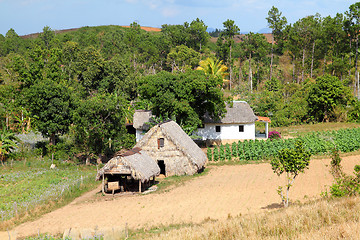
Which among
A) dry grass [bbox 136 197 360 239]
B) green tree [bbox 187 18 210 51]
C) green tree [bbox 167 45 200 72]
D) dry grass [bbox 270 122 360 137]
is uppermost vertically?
green tree [bbox 187 18 210 51]

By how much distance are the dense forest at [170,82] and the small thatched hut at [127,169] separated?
5348 millimetres

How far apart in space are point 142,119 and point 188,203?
15969mm

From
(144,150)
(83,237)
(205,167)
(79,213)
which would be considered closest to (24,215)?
(79,213)

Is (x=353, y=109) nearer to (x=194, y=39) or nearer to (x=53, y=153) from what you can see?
(x=53, y=153)

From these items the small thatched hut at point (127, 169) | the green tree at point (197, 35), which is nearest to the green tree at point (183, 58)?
the green tree at point (197, 35)

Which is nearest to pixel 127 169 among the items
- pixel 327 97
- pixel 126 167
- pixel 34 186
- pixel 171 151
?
pixel 126 167

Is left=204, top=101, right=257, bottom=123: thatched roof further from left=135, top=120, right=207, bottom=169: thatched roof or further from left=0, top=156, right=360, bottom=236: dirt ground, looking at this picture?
left=0, top=156, right=360, bottom=236: dirt ground

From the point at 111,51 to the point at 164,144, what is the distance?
4995cm

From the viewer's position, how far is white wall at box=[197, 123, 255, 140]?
34.8 metres

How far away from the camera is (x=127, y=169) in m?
21.8

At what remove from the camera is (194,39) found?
72.4 meters

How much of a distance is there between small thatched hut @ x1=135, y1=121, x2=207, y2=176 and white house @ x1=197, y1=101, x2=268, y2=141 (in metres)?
8.94

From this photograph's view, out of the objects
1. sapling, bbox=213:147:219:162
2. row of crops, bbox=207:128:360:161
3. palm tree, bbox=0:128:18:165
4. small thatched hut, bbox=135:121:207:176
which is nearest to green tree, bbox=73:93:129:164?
small thatched hut, bbox=135:121:207:176

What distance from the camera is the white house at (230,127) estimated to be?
114 ft
